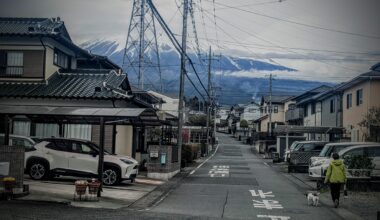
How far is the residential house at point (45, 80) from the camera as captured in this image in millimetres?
25891

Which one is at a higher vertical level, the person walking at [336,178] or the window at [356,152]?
the window at [356,152]

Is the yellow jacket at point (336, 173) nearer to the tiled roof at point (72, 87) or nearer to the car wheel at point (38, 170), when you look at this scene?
the car wheel at point (38, 170)

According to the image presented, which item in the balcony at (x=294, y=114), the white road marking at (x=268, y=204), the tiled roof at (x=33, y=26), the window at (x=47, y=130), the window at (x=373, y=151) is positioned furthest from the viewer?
the balcony at (x=294, y=114)

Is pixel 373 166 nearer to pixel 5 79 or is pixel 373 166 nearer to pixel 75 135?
pixel 75 135

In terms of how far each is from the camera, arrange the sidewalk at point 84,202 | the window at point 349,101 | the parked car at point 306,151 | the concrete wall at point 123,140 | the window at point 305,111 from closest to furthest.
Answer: the sidewalk at point 84,202 < the concrete wall at point 123,140 < the parked car at point 306,151 < the window at point 349,101 < the window at point 305,111

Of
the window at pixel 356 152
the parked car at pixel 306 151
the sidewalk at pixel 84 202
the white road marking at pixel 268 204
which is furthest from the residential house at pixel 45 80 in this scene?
the white road marking at pixel 268 204

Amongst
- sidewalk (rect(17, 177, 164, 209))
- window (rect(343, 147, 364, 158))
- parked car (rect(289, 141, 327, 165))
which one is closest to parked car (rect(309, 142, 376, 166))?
window (rect(343, 147, 364, 158))

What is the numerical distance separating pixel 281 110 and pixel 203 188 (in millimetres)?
65373

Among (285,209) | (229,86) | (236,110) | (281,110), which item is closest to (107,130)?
(285,209)

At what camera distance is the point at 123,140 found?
29.8 meters

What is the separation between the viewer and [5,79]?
26781 millimetres

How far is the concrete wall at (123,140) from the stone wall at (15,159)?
14.0 m

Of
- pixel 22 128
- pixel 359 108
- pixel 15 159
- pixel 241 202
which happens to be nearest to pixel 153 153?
pixel 22 128

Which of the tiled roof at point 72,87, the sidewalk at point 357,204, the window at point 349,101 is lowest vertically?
the sidewalk at point 357,204
